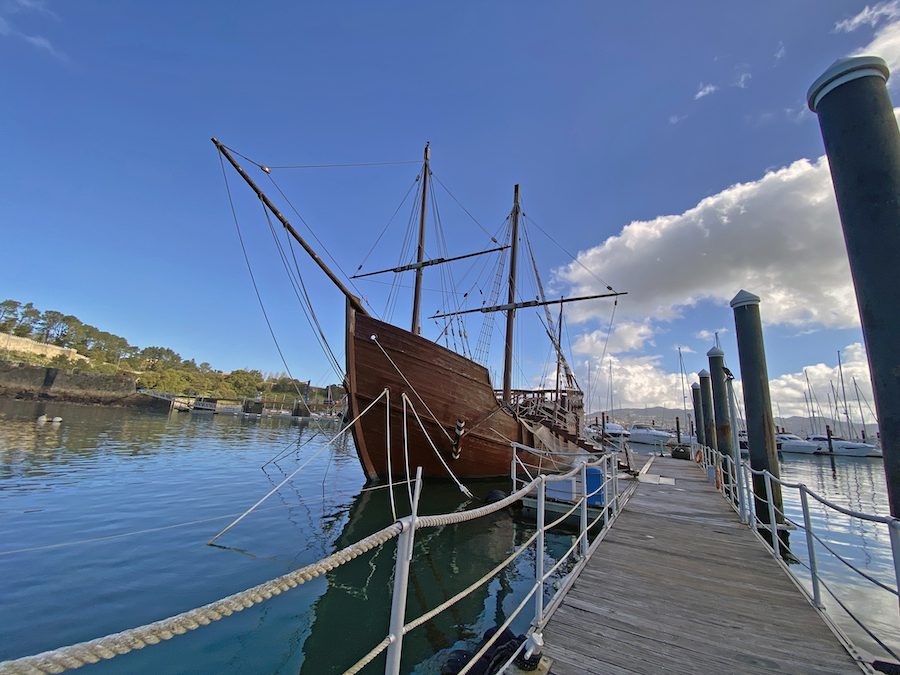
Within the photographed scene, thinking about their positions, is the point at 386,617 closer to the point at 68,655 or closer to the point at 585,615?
the point at 585,615

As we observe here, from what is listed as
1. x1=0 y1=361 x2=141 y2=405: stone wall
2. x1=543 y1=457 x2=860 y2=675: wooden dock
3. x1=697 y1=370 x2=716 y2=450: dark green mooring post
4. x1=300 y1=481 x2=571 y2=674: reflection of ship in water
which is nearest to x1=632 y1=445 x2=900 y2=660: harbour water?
x1=543 y1=457 x2=860 y2=675: wooden dock

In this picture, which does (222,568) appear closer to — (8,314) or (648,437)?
(648,437)

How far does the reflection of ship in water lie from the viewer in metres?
4.14

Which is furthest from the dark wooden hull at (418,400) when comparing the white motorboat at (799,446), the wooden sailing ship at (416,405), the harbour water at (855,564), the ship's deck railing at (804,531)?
the white motorboat at (799,446)

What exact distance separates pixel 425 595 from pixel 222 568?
3027mm

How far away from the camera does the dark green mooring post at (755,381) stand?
729cm

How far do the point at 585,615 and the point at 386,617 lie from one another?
8.51ft

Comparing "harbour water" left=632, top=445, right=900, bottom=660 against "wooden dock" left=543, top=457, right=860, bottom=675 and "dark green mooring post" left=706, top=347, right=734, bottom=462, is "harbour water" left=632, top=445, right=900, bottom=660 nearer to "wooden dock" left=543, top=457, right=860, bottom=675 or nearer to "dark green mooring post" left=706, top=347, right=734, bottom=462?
"wooden dock" left=543, top=457, right=860, bottom=675

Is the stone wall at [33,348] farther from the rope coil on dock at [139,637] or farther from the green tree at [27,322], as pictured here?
the rope coil on dock at [139,637]

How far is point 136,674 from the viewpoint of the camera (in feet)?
11.7

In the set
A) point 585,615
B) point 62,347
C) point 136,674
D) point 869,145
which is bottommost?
point 136,674

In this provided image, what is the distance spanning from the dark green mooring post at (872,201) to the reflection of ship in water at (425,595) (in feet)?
13.8

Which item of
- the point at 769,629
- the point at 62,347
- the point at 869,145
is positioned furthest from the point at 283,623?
the point at 62,347

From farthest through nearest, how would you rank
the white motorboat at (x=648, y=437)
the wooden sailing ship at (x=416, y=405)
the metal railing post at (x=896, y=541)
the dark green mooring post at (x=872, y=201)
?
the white motorboat at (x=648, y=437), the wooden sailing ship at (x=416, y=405), the dark green mooring post at (x=872, y=201), the metal railing post at (x=896, y=541)
